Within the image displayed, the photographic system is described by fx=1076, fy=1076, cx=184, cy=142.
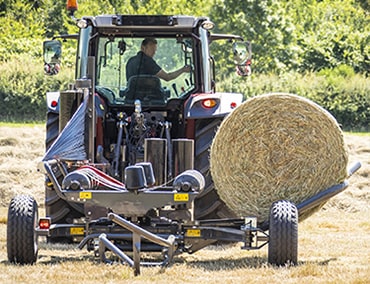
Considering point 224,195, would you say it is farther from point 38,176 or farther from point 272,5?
point 272,5

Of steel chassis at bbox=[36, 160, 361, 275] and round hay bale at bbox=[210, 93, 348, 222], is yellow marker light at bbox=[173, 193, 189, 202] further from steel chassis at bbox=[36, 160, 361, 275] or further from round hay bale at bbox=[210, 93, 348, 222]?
round hay bale at bbox=[210, 93, 348, 222]

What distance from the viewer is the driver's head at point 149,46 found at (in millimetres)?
10820

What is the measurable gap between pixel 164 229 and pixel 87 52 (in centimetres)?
264

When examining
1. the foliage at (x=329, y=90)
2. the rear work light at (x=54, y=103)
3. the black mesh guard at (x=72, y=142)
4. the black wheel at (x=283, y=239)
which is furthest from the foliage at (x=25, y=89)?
the black wheel at (x=283, y=239)

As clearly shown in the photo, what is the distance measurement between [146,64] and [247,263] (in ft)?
8.84

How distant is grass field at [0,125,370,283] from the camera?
793 centimetres

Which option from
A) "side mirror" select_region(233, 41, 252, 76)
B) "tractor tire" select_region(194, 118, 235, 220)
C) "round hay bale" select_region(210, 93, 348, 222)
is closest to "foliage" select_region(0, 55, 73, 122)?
"side mirror" select_region(233, 41, 252, 76)

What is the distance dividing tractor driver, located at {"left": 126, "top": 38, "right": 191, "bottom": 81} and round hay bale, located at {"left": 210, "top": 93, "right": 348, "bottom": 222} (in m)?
1.74

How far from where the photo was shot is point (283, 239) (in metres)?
8.51

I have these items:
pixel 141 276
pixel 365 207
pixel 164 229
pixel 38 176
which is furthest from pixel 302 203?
pixel 38 176

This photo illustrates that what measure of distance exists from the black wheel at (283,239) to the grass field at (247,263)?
3.9 inches

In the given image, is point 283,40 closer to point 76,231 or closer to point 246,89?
point 246,89

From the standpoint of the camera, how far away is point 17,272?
26.9 ft

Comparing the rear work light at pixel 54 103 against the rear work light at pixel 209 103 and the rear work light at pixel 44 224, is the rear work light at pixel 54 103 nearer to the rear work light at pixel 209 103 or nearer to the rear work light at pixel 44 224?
the rear work light at pixel 209 103
